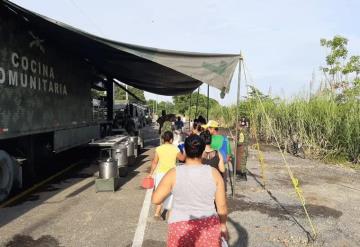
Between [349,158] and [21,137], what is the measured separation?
10823mm

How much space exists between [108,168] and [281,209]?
3733mm

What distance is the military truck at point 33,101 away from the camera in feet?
27.4

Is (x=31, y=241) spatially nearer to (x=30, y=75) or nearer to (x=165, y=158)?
(x=165, y=158)

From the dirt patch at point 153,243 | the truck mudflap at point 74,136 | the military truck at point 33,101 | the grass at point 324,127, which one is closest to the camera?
the dirt patch at point 153,243

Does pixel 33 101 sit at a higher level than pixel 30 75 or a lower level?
lower

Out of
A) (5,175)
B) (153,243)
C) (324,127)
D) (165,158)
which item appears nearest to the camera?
(153,243)

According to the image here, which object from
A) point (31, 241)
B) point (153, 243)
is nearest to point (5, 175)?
point (31, 241)

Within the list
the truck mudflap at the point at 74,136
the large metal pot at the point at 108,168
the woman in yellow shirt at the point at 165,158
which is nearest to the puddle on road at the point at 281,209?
the woman in yellow shirt at the point at 165,158

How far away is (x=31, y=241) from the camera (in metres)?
6.01

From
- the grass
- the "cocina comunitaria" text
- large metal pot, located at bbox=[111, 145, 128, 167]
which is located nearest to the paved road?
large metal pot, located at bbox=[111, 145, 128, 167]

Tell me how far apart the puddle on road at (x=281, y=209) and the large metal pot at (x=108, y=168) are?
8.68 ft

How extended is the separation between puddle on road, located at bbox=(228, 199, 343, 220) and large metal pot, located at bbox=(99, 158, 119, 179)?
104 inches

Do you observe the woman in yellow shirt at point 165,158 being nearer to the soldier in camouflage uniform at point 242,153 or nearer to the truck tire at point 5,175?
the truck tire at point 5,175

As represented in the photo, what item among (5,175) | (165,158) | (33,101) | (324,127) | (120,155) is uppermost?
(33,101)
